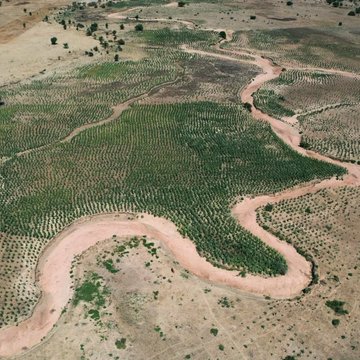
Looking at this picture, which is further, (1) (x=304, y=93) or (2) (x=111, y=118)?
(1) (x=304, y=93)

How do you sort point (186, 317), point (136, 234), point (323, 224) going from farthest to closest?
point (323, 224) < point (136, 234) < point (186, 317)

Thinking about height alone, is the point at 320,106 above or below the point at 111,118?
above

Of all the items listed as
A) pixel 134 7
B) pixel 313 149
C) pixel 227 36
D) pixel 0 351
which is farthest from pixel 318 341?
pixel 134 7

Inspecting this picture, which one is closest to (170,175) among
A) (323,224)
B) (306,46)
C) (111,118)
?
(323,224)

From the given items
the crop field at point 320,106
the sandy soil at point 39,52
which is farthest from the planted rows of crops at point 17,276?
the sandy soil at point 39,52

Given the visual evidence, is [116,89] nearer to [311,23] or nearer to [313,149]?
[313,149]

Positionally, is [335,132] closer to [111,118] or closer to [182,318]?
[111,118]
